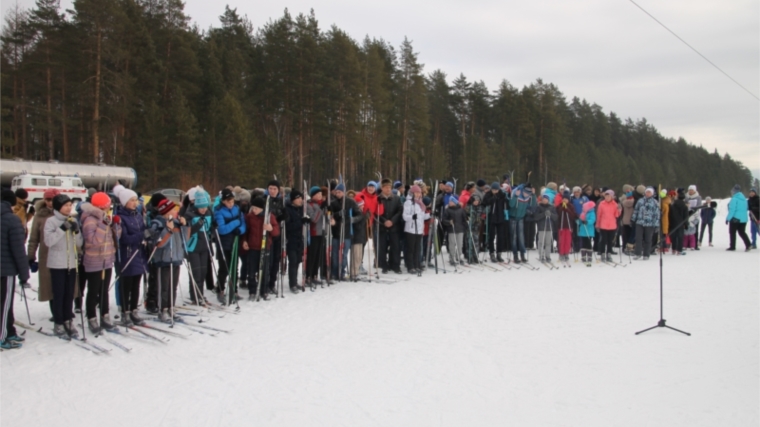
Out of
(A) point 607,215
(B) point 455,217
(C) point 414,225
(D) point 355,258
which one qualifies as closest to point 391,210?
(C) point 414,225

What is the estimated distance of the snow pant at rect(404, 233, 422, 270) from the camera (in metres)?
10.6

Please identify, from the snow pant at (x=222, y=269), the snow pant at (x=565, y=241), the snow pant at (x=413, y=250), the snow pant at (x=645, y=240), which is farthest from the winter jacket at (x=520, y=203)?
the snow pant at (x=222, y=269)

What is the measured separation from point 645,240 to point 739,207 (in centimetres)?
314

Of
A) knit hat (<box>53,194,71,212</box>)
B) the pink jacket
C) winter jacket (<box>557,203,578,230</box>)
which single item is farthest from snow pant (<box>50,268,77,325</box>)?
the pink jacket

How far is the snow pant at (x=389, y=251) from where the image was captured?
1075 cm

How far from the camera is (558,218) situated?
12.5m

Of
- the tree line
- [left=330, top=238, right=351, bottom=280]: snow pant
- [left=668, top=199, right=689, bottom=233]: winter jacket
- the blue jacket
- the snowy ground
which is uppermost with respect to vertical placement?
the tree line

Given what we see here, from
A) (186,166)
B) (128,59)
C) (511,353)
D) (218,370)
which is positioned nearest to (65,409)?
(218,370)

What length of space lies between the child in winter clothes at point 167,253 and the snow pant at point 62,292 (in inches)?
41.3

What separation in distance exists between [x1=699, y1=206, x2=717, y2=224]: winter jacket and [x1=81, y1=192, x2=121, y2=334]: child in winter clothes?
16212 mm

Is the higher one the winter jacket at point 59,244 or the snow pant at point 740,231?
the winter jacket at point 59,244

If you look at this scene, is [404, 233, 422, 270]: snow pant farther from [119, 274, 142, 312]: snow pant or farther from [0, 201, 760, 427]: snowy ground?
[119, 274, 142, 312]: snow pant

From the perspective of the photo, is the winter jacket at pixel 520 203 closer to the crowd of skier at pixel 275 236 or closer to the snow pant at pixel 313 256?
the crowd of skier at pixel 275 236

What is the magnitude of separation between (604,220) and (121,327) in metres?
10.5
